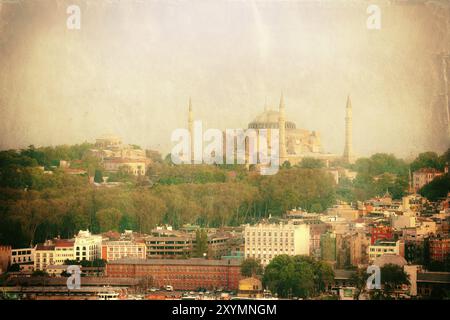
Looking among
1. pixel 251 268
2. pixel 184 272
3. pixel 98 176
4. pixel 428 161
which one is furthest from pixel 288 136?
pixel 184 272

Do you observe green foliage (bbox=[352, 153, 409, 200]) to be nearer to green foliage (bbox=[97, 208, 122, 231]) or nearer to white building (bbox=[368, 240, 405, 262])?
white building (bbox=[368, 240, 405, 262])

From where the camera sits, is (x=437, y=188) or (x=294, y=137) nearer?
(x=437, y=188)

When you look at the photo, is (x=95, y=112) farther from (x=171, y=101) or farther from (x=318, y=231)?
(x=318, y=231)

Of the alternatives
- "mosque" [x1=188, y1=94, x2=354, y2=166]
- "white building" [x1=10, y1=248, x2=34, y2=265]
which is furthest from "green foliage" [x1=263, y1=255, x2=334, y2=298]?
"white building" [x1=10, y1=248, x2=34, y2=265]

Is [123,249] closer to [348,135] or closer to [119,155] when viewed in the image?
[119,155]

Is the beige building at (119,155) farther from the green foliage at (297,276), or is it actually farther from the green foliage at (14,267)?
the green foliage at (297,276)

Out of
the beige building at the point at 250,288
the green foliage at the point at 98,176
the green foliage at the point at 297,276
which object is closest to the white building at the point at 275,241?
the green foliage at the point at 297,276
